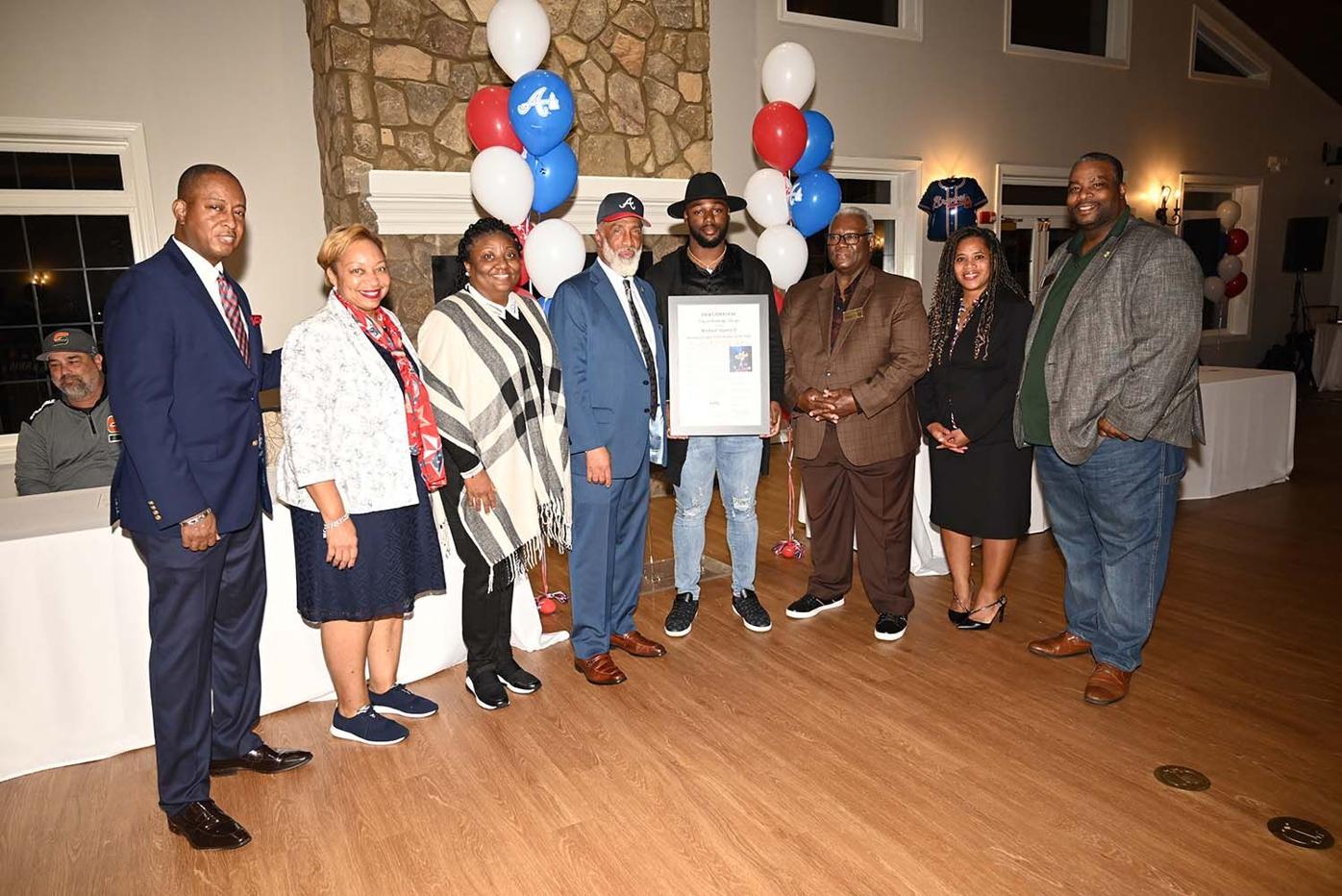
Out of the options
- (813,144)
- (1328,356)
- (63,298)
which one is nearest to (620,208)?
(813,144)

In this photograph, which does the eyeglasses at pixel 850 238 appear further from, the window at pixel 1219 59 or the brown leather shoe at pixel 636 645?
the window at pixel 1219 59

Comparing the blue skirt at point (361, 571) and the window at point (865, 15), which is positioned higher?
the window at point (865, 15)

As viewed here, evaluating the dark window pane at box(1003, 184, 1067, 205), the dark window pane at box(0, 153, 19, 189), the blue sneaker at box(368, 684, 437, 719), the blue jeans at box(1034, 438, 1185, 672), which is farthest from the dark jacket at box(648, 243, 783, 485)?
the dark window pane at box(1003, 184, 1067, 205)

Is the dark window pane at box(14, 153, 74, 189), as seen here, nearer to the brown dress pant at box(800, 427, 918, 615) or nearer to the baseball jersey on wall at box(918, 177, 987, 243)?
the brown dress pant at box(800, 427, 918, 615)

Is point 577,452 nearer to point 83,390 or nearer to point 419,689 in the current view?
point 419,689

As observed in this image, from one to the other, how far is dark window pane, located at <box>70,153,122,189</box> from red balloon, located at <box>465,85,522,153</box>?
2.53 meters

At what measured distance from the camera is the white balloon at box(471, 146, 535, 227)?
4.21 metres

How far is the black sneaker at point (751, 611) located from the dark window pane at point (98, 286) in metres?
4.58

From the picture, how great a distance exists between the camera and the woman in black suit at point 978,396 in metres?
3.24

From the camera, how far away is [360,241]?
2.50 m

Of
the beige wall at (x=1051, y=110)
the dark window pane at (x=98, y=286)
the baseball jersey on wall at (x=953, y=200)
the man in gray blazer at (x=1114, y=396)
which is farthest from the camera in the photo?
the baseball jersey on wall at (x=953, y=200)

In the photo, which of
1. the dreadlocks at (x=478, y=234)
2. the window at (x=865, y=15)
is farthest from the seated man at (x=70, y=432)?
the window at (x=865, y=15)

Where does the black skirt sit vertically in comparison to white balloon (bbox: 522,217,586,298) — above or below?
below

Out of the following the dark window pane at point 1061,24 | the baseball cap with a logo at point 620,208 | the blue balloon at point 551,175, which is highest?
the dark window pane at point 1061,24
